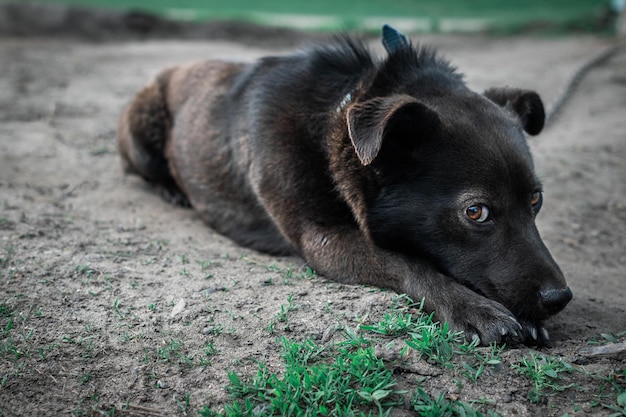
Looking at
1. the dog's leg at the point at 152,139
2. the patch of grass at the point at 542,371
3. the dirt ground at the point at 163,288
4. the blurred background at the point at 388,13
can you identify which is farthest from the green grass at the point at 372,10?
the patch of grass at the point at 542,371

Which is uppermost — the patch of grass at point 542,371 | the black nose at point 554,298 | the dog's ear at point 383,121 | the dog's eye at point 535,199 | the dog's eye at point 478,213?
the dog's ear at point 383,121

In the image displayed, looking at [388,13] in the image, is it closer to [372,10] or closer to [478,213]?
[372,10]

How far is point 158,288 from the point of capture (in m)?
3.30

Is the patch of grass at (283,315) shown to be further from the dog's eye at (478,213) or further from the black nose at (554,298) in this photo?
the black nose at (554,298)

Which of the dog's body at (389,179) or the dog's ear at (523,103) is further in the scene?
the dog's ear at (523,103)

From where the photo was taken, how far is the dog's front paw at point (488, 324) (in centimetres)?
275

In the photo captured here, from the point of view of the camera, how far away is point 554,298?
Answer: 2.89 metres

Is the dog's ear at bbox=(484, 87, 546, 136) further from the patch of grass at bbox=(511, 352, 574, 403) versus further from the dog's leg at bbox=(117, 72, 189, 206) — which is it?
the dog's leg at bbox=(117, 72, 189, 206)

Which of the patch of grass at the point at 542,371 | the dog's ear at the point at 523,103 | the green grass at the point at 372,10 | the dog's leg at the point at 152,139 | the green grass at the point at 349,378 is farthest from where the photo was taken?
the green grass at the point at 372,10

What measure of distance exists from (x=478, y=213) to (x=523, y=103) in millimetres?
1152

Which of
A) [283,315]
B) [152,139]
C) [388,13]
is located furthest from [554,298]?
[388,13]

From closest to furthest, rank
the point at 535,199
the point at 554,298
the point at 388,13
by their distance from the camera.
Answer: the point at 554,298
the point at 535,199
the point at 388,13

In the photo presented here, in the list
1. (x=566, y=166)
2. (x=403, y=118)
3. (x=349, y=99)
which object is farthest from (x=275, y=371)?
(x=566, y=166)

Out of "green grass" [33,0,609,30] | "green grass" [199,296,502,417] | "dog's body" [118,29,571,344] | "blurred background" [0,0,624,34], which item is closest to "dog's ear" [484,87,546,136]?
"dog's body" [118,29,571,344]
